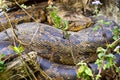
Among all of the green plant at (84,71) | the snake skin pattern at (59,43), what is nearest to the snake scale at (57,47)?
the snake skin pattern at (59,43)

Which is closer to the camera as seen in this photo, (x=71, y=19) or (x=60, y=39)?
(x=60, y=39)

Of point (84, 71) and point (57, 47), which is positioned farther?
point (57, 47)

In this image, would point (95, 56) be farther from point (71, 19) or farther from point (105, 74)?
point (71, 19)

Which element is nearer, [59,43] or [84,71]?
[84,71]

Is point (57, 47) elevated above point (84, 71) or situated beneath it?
situated beneath

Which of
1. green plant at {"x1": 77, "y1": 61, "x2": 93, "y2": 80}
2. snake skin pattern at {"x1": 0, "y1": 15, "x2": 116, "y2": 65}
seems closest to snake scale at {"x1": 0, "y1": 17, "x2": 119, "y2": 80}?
snake skin pattern at {"x1": 0, "y1": 15, "x2": 116, "y2": 65}

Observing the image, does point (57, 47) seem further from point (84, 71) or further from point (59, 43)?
point (84, 71)

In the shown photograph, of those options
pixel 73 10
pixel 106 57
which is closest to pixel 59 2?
pixel 73 10

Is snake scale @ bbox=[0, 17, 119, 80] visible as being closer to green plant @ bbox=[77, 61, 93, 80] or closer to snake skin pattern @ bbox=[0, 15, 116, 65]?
snake skin pattern @ bbox=[0, 15, 116, 65]

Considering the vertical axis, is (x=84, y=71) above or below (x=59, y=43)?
above

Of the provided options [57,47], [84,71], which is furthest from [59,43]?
→ [84,71]

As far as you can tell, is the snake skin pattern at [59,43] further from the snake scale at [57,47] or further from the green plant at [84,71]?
the green plant at [84,71]
